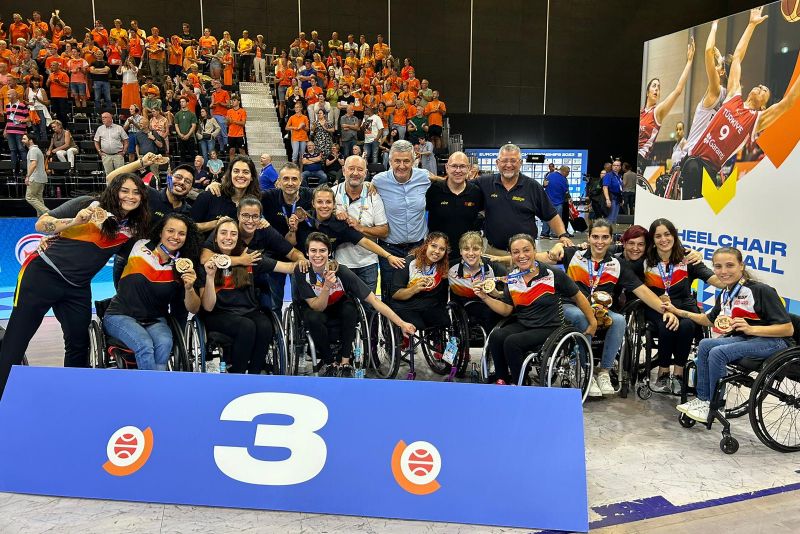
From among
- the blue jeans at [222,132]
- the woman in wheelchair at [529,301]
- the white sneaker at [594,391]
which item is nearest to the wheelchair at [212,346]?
the woman in wheelchair at [529,301]

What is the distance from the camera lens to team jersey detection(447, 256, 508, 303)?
4012mm

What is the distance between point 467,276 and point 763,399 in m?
1.85

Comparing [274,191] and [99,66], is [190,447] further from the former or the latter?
[99,66]

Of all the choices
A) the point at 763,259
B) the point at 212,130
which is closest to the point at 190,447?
the point at 763,259

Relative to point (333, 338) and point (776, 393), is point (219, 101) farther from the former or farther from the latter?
point (776, 393)

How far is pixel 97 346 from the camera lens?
3439 millimetres

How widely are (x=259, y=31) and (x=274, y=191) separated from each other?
14.6m

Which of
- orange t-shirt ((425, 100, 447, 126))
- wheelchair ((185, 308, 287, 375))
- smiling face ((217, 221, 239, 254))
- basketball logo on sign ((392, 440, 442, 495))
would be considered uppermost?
orange t-shirt ((425, 100, 447, 126))

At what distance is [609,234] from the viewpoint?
3.92 m

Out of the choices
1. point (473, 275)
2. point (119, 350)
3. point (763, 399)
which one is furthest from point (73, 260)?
point (763, 399)

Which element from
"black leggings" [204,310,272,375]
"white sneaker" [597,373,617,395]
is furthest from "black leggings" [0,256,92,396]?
"white sneaker" [597,373,617,395]

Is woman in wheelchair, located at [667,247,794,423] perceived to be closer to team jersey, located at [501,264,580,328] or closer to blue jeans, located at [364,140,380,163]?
team jersey, located at [501,264,580,328]

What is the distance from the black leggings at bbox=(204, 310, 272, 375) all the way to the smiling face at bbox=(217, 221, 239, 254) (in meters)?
0.41

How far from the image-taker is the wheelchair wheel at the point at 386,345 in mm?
3965
